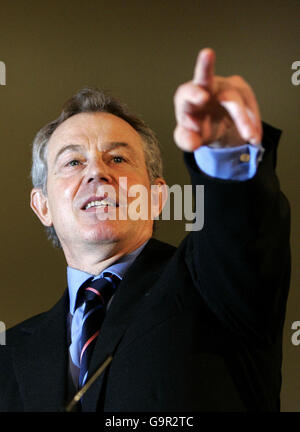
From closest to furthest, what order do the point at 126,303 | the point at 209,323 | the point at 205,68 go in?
the point at 205,68, the point at 209,323, the point at 126,303

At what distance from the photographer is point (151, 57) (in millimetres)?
1922

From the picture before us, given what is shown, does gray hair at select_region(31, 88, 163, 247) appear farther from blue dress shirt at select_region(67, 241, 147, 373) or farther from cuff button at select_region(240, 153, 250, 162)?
cuff button at select_region(240, 153, 250, 162)

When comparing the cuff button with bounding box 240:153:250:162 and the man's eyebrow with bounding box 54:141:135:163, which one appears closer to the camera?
the cuff button with bounding box 240:153:250:162

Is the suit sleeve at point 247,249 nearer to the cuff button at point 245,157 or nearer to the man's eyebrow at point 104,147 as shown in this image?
the cuff button at point 245,157

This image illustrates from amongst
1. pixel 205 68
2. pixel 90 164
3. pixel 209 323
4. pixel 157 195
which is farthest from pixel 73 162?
pixel 205 68

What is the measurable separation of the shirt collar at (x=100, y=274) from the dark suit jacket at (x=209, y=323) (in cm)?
11

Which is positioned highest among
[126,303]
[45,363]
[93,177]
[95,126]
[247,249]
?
[95,126]

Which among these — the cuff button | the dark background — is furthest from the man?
the dark background

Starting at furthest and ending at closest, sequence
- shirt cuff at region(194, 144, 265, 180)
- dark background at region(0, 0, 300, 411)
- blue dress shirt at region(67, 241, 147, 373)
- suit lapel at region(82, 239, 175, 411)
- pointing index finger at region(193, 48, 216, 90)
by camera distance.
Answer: dark background at region(0, 0, 300, 411), blue dress shirt at region(67, 241, 147, 373), suit lapel at region(82, 239, 175, 411), shirt cuff at region(194, 144, 265, 180), pointing index finger at region(193, 48, 216, 90)

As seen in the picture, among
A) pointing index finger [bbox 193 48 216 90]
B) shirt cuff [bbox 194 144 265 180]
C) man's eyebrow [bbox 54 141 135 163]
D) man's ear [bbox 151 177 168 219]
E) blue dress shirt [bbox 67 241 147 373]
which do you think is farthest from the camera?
man's ear [bbox 151 177 168 219]

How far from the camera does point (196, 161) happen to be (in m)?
0.87

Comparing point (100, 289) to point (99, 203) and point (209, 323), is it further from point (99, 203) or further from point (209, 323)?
point (209, 323)

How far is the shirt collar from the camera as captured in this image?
124 cm

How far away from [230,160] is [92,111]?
609 mm
